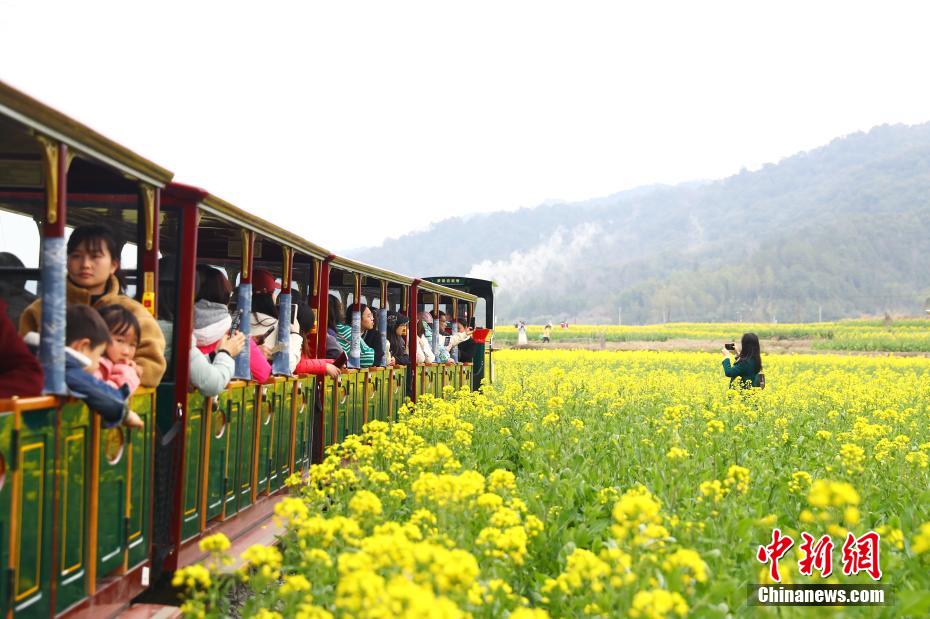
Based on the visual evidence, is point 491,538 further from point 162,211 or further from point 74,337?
point 162,211

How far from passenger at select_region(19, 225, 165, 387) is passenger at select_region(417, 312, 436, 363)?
31.2ft

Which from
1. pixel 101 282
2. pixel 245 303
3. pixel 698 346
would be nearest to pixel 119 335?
pixel 101 282

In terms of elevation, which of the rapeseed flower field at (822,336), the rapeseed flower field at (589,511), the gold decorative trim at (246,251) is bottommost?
the rapeseed flower field at (589,511)

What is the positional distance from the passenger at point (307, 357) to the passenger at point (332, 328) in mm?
396

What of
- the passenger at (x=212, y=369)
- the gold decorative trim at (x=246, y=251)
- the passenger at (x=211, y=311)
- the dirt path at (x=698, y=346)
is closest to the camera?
the passenger at (x=212, y=369)

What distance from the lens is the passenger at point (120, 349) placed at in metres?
4.71

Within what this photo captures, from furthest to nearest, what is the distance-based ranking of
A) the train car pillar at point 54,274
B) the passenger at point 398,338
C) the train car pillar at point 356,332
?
the passenger at point 398,338, the train car pillar at point 356,332, the train car pillar at point 54,274

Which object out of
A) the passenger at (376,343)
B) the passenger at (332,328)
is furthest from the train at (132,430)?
the passenger at (376,343)

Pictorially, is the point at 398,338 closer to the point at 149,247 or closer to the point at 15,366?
the point at 149,247

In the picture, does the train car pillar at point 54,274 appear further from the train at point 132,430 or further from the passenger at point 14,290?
the passenger at point 14,290

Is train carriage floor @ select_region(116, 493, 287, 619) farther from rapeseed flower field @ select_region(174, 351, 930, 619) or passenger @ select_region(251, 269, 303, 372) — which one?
passenger @ select_region(251, 269, 303, 372)

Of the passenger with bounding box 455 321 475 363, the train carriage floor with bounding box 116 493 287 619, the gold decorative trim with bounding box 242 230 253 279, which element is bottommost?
the train carriage floor with bounding box 116 493 287 619

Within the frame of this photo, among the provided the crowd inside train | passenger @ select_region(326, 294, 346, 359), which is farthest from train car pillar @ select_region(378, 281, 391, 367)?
the crowd inside train

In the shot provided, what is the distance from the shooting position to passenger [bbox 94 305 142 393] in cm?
471
